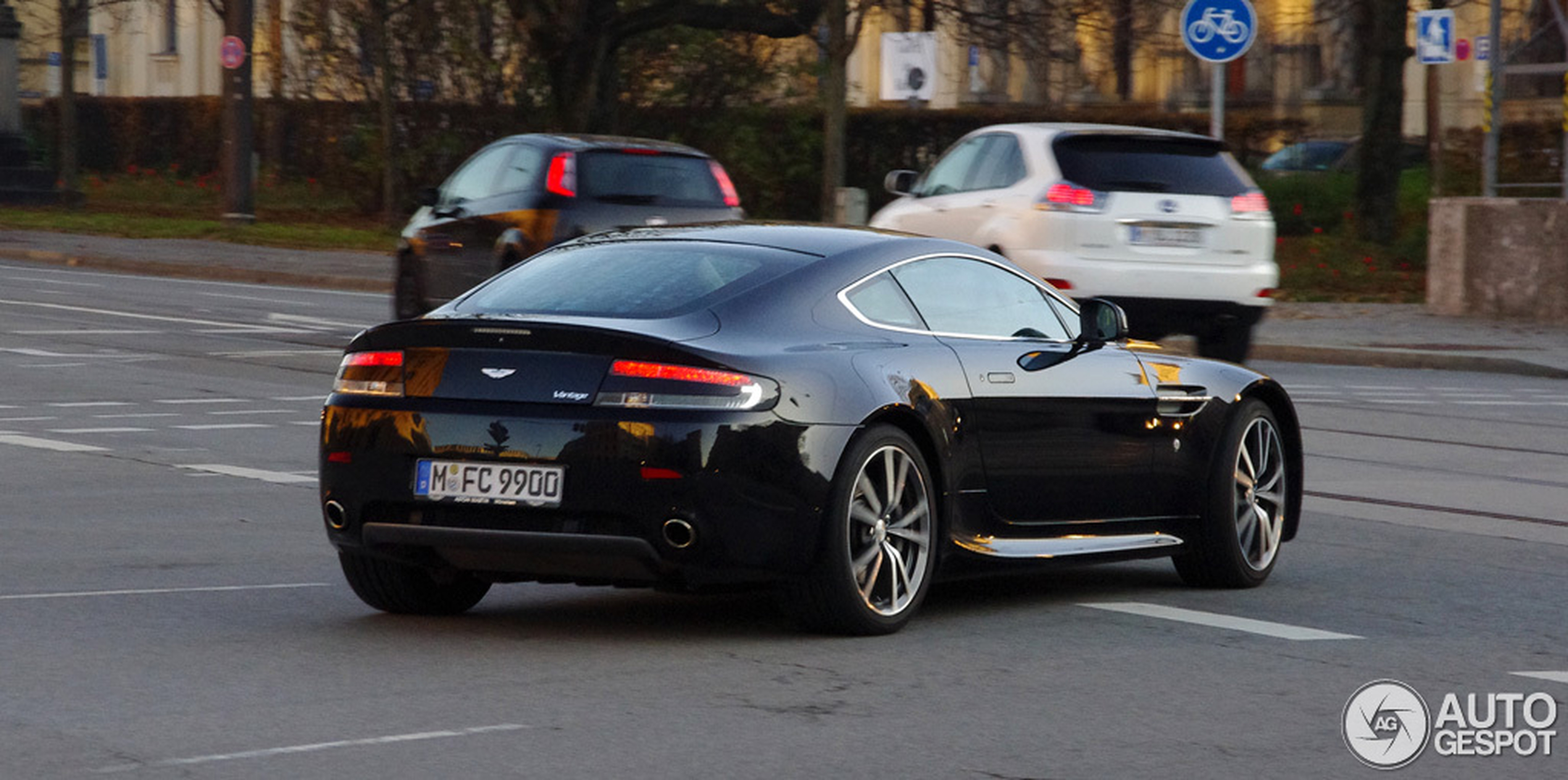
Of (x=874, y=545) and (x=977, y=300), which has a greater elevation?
(x=977, y=300)

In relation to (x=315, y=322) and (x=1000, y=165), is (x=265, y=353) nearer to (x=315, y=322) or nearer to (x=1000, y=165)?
(x=315, y=322)

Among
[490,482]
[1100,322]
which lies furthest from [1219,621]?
[490,482]

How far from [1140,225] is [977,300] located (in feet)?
31.0

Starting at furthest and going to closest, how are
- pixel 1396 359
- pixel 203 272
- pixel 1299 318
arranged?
pixel 203 272
pixel 1299 318
pixel 1396 359

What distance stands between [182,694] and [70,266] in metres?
26.9

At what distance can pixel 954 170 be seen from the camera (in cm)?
1955

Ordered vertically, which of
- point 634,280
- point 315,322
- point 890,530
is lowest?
point 315,322

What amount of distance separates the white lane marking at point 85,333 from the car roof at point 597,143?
359cm

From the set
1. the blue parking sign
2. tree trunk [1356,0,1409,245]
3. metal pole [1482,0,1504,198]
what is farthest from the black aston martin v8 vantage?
tree trunk [1356,0,1409,245]

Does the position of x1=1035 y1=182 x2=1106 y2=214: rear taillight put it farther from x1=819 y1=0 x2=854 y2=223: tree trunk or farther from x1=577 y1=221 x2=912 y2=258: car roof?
x1=819 y1=0 x2=854 y2=223: tree trunk

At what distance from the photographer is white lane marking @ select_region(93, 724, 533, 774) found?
575cm

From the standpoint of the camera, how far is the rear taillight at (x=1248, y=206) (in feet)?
59.6

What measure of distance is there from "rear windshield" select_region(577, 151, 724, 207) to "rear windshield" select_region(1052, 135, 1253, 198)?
110 inches

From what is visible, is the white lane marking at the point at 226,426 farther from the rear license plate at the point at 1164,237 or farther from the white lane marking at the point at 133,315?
the white lane marking at the point at 133,315
